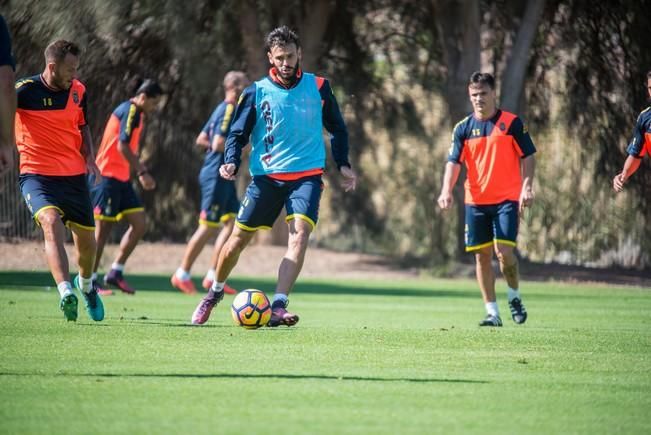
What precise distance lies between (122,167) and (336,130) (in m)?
5.38

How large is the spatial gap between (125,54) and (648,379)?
55.4 feet

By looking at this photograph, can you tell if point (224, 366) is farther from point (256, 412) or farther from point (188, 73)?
point (188, 73)

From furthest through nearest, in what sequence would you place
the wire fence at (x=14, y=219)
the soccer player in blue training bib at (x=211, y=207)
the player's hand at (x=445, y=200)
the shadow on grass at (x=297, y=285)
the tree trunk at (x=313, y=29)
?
the tree trunk at (x=313, y=29) → the wire fence at (x=14, y=219) → the shadow on grass at (x=297, y=285) → the soccer player in blue training bib at (x=211, y=207) → the player's hand at (x=445, y=200)

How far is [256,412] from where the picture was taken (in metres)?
6.03

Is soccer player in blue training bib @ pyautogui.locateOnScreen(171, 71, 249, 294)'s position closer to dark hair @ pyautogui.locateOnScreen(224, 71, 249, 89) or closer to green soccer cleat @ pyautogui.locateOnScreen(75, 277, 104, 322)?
dark hair @ pyautogui.locateOnScreen(224, 71, 249, 89)

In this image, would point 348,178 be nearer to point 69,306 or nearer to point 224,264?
point 224,264

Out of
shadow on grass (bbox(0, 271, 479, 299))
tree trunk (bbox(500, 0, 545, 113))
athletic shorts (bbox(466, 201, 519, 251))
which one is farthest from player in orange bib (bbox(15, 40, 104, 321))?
tree trunk (bbox(500, 0, 545, 113))

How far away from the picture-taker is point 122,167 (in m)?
14.9

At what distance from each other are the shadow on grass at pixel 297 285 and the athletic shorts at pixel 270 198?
7.15 meters

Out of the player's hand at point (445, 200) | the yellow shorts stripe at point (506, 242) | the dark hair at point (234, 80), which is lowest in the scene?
the yellow shorts stripe at point (506, 242)

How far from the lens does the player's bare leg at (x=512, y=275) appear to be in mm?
11711

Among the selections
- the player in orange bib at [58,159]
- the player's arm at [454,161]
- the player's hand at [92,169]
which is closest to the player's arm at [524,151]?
the player's arm at [454,161]

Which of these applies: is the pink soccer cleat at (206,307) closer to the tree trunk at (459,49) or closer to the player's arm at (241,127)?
the player's arm at (241,127)

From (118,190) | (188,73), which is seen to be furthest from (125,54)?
(118,190)
